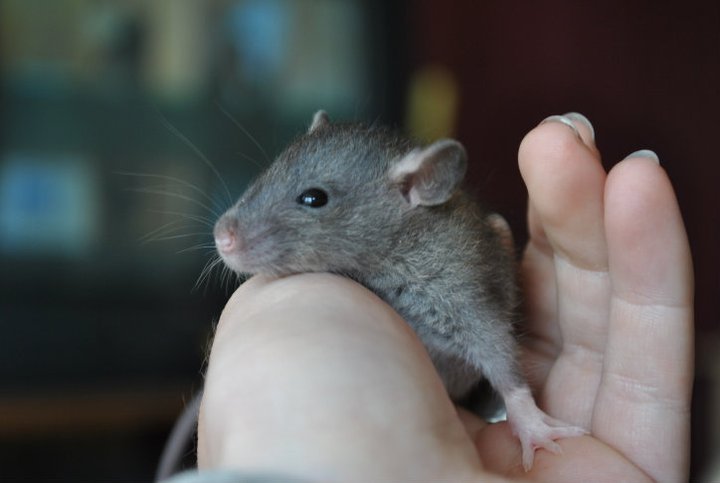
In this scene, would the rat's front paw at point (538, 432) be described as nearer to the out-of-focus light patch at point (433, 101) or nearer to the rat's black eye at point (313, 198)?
the rat's black eye at point (313, 198)

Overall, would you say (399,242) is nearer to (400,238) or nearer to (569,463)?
(400,238)

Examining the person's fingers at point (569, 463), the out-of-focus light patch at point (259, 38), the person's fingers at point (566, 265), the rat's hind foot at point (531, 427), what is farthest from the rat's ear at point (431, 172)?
the out-of-focus light patch at point (259, 38)

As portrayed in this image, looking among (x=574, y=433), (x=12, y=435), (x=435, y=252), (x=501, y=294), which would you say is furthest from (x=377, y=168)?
(x=12, y=435)

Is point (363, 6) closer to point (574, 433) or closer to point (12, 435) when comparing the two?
point (12, 435)

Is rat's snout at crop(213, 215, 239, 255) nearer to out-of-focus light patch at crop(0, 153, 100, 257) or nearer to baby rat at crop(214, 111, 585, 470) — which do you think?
baby rat at crop(214, 111, 585, 470)

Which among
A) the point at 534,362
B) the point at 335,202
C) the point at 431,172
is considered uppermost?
the point at 431,172

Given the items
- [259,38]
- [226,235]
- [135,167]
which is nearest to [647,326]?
[226,235]

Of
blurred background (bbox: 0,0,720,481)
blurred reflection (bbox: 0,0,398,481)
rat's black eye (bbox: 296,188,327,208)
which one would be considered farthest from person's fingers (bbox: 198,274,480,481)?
blurred reflection (bbox: 0,0,398,481)
